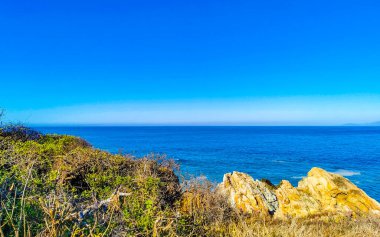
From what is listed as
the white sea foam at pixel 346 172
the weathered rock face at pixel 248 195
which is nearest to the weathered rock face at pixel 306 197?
the weathered rock face at pixel 248 195

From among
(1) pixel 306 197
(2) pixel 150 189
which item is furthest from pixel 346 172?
(2) pixel 150 189

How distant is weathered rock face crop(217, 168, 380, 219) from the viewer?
14.0 m

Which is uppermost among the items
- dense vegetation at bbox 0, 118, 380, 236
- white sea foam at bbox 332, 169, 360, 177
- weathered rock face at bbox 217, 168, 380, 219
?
dense vegetation at bbox 0, 118, 380, 236

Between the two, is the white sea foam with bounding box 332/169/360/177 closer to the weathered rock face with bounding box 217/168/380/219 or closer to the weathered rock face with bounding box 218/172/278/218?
the weathered rock face with bounding box 217/168/380/219

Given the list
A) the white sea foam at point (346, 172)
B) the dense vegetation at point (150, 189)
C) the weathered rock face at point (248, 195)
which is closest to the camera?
the dense vegetation at point (150, 189)

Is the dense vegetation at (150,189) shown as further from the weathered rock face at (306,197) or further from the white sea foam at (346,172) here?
the white sea foam at (346,172)

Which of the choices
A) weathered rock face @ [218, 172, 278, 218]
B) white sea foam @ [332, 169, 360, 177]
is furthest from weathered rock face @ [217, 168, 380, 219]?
white sea foam @ [332, 169, 360, 177]

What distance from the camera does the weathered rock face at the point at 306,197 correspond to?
13969 mm

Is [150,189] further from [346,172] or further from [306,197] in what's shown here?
[346,172]

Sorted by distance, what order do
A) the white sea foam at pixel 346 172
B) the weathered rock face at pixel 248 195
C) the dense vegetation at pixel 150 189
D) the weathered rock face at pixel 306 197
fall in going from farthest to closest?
1. the white sea foam at pixel 346 172
2. the weathered rock face at pixel 306 197
3. the weathered rock face at pixel 248 195
4. the dense vegetation at pixel 150 189

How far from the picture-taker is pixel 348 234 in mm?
7246

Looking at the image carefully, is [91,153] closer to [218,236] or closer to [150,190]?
[150,190]

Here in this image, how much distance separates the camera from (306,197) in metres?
15.8

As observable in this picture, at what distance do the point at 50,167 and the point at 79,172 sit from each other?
1.06m
